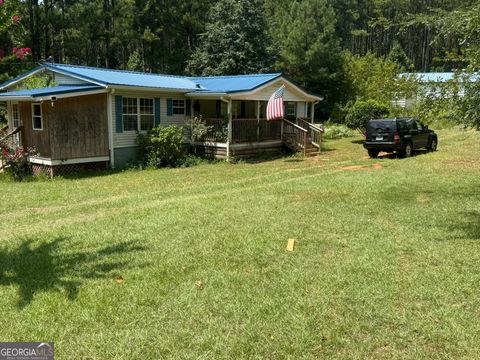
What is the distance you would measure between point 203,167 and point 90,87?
16.2 feet

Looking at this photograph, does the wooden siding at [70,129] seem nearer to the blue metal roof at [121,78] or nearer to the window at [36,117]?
the window at [36,117]

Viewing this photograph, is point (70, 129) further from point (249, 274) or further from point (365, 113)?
point (365, 113)

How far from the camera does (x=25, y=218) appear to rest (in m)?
8.79

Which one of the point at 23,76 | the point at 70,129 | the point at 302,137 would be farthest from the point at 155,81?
the point at 302,137

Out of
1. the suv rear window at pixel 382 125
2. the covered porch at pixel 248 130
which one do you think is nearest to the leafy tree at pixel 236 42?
the covered porch at pixel 248 130

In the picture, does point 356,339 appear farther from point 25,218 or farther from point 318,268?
point 25,218

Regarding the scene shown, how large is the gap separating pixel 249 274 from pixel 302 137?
53.1 feet

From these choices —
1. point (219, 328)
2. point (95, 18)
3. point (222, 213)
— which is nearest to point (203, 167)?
point (222, 213)

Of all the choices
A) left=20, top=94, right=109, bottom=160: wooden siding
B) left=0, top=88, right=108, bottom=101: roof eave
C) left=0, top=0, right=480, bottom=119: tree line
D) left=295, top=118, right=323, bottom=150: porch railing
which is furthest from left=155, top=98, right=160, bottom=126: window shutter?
left=0, top=0, right=480, bottom=119: tree line

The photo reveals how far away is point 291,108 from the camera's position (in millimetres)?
23438

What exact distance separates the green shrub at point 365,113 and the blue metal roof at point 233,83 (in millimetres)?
7334

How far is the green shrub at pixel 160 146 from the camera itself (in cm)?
1698

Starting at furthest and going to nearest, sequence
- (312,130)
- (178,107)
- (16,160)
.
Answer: (312,130) → (178,107) → (16,160)

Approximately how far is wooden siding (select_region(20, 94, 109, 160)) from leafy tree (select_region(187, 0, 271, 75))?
20716mm
